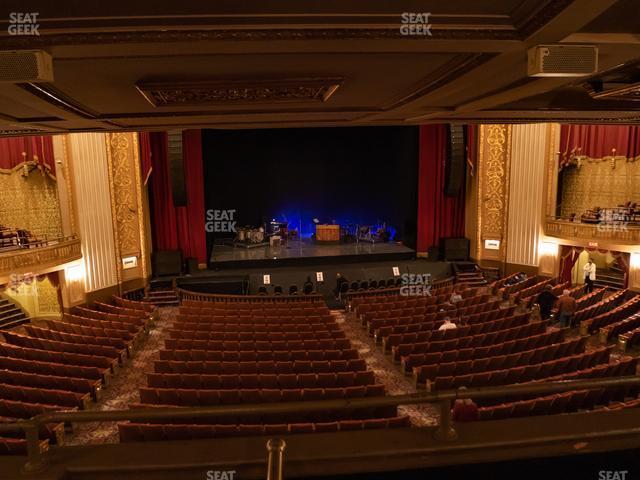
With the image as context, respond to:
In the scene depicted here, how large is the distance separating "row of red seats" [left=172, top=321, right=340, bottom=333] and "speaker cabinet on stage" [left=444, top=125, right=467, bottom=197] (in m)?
7.04

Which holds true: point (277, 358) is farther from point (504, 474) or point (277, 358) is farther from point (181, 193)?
point (181, 193)

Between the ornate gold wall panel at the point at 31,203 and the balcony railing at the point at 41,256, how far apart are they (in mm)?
1151

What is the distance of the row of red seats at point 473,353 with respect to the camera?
773cm

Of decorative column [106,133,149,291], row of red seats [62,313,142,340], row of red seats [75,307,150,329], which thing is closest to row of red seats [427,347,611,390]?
row of red seats [62,313,142,340]

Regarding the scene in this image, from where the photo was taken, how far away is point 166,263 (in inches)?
621

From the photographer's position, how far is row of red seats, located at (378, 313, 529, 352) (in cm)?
886

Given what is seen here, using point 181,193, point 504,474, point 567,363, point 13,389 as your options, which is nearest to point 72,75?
point 504,474

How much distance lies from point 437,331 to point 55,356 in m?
6.88

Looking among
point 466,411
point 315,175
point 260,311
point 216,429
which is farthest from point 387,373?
point 315,175

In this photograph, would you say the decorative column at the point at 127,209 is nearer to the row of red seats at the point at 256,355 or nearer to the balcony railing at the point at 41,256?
the balcony railing at the point at 41,256

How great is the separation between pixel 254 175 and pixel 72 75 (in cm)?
1479

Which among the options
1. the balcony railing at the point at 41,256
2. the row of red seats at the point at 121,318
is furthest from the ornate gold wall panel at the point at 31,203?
the row of red seats at the point at 121,318

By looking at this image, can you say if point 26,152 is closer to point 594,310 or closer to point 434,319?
point 434,319

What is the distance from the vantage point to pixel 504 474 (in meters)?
2.13
